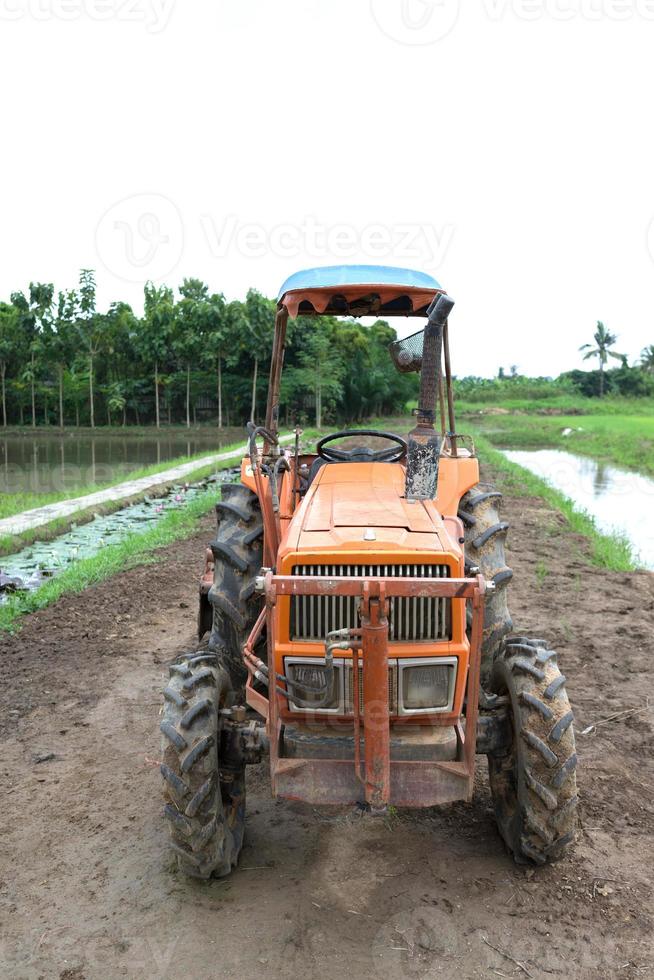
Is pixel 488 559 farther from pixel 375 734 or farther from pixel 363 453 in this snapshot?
pixel 375 734

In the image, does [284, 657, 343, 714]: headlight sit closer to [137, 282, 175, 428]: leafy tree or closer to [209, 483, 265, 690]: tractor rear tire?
[209, 483, 265, 690]: tractor rear tire

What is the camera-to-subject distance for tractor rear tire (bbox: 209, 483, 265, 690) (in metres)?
4.00

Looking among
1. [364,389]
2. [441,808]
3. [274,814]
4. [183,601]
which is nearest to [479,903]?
[441,808]

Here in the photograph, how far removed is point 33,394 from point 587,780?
36.4m

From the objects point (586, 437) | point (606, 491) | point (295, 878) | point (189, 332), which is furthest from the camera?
point (189, 332)

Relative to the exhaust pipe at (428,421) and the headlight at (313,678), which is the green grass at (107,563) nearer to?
the headlight at (313,678)

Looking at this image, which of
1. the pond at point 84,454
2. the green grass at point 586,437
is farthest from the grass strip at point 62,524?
the green grass at point 586,437

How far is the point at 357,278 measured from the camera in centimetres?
403

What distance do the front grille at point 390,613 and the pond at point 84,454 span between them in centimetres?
1434

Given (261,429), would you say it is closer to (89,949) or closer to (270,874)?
(270,874)

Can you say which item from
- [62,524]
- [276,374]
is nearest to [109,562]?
[62,524]

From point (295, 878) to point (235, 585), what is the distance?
1457 millimetres

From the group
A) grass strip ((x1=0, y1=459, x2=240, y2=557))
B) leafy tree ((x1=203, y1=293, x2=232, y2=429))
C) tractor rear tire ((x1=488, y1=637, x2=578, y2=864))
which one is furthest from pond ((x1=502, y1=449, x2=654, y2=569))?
leafy tree ((x1=203, y1=293, x2=232, y2=429))

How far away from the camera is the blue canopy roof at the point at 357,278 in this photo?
4008 mm
